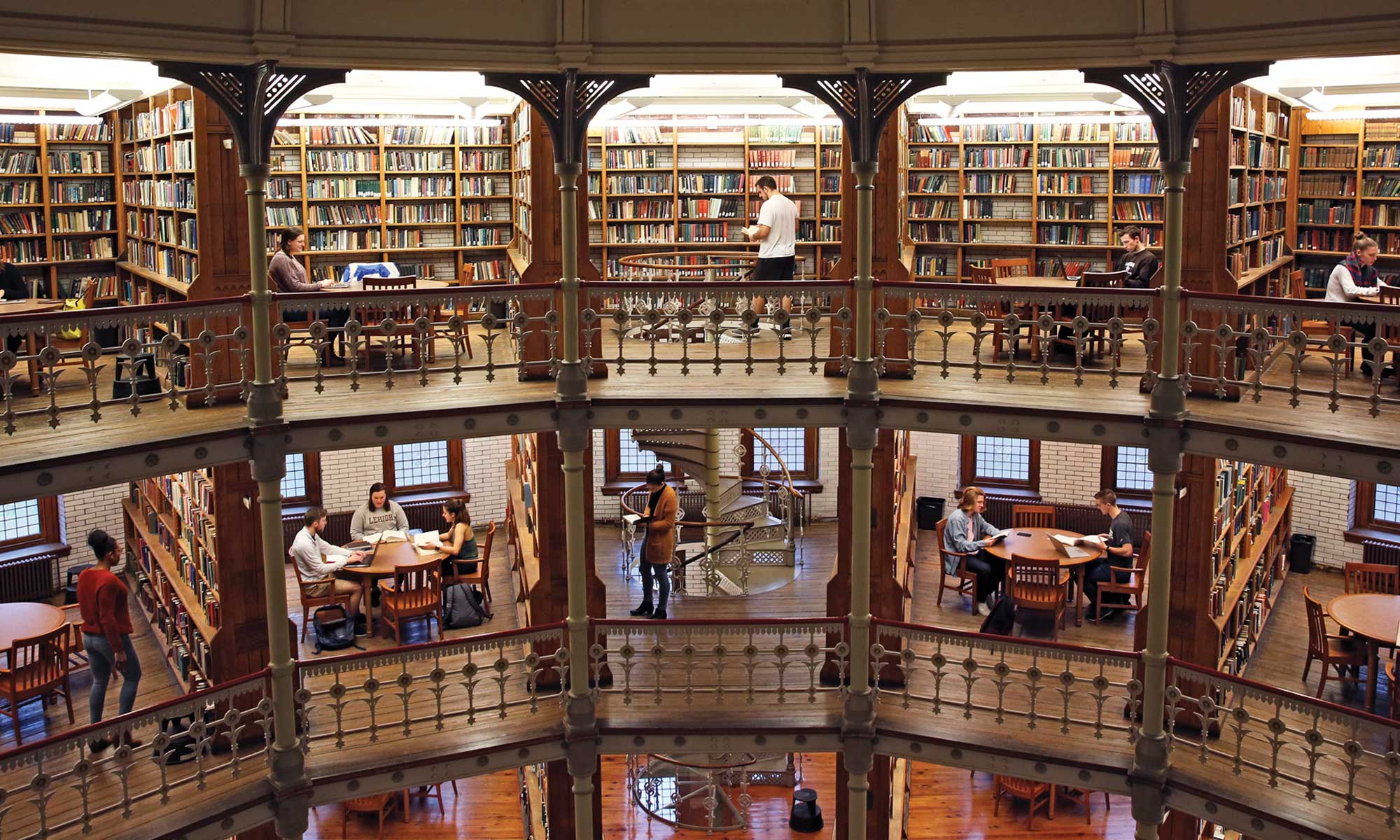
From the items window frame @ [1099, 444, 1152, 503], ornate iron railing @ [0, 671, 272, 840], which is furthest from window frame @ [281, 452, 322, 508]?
window frame @ [1099, 444, 1152, 503]

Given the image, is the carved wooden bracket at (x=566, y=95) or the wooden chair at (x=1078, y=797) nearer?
the carved wooden bracket at (x=566, y=95)

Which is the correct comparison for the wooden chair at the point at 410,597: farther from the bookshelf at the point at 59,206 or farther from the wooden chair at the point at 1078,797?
the wooden chair at the point at 1078,797

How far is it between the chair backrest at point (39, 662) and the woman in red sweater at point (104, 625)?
734 mm

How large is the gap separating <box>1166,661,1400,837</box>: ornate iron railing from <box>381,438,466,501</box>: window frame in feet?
30.2

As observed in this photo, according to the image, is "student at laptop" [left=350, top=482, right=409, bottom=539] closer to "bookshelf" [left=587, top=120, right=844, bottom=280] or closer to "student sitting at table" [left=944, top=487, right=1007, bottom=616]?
"bookshelf" [left=587, top=120, right=844, bottom=280]

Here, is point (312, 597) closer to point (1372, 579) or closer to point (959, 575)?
point (959, 575)

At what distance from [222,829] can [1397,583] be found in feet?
35.5

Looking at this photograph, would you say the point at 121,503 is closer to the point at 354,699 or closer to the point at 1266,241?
the point at 354,699

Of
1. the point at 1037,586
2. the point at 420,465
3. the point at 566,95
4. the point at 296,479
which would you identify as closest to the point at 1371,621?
the point at 1037,586

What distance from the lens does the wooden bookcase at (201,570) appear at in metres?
9.86

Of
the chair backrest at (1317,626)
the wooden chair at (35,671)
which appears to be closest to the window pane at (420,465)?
the wooden chair at (35,671)

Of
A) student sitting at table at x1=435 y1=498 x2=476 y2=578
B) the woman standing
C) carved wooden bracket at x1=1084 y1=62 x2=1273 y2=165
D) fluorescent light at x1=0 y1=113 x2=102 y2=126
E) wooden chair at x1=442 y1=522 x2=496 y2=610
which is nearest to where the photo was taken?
carved wooden bracket at x1=1084 y1=62 x2=1273 y2=165

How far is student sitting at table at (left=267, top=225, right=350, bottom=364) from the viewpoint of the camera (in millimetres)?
10523

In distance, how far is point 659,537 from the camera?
38.0ft
